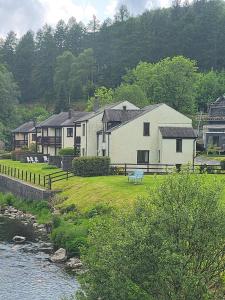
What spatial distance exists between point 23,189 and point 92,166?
7782mm

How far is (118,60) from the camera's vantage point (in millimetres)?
157375

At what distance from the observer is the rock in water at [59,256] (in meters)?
30.8

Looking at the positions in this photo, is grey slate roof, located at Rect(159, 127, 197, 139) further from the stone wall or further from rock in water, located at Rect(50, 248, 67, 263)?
rock in water, located at Rect(50, 248, 67, 263)

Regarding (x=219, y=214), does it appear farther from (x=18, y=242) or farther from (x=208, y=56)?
(x=208, y=56)

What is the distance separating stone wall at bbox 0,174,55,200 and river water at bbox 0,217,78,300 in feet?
37.9

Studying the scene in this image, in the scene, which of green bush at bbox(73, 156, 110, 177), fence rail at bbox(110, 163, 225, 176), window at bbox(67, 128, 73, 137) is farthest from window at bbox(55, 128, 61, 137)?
green bush at bbox(73, 156, 110, 177)

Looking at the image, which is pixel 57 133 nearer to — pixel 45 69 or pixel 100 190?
pixel 100 190

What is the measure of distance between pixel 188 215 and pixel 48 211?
97.3ft

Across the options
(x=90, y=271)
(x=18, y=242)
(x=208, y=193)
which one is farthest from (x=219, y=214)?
(x=18, y=242)

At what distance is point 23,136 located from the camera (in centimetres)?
11369

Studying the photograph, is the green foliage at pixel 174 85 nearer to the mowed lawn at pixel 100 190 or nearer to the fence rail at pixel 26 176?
the fence rail at pixel 26 176

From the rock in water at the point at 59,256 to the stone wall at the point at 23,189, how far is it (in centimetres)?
1546

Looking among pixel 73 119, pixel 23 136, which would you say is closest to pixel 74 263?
pixel 73 119

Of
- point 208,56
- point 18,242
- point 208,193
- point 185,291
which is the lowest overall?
point 18,242
